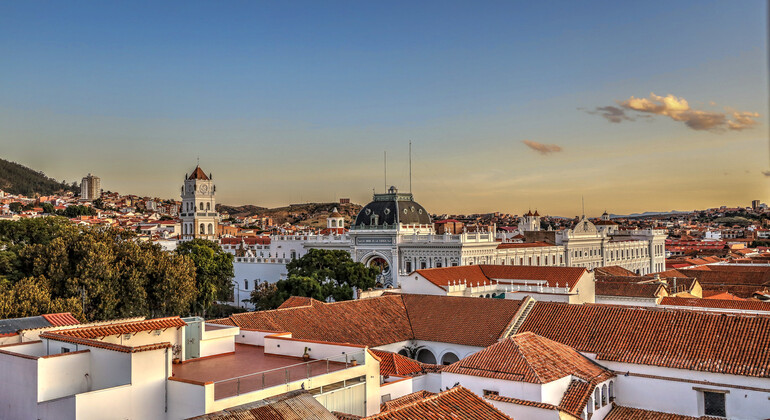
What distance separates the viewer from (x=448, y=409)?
12.8 metres

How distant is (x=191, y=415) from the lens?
12.0 meters

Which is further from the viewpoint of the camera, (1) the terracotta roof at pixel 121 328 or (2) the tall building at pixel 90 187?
(2) the tall building at pixel 90 187

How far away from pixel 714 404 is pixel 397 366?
28.2ft

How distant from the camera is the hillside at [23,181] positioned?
16438 centimetres

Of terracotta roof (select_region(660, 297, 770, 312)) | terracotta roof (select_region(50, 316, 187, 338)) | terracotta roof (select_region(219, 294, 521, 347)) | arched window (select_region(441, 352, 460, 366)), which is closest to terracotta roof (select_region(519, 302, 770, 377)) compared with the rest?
terracotta roof (select_region(219, 294, 521, 347))

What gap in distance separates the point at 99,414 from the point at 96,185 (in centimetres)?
19672

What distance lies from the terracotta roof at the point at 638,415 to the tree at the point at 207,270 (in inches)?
1172

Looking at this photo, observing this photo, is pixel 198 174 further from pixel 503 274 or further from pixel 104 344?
pixel 104 344

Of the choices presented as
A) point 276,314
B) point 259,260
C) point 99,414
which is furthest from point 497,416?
point 259,260

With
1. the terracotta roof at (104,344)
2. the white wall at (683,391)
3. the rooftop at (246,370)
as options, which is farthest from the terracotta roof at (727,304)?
the terracotta roof at (104,344)

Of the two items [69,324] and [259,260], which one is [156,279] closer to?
[69,324]

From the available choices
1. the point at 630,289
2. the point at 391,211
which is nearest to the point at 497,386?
the point at 630,289

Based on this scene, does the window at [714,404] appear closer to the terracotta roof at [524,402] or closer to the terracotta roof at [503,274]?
the terracotta roof at [524,402]

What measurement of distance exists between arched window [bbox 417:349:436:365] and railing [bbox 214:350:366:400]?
37.2ft
